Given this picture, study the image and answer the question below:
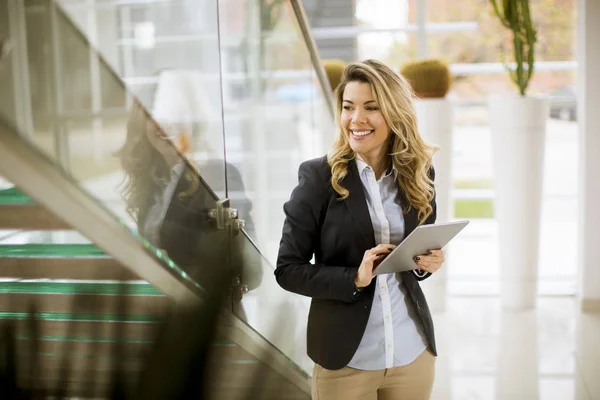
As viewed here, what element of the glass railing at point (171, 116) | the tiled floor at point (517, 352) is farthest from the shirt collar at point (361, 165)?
the tiled floor at point (517, 352)

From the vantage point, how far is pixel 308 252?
6.88 feet

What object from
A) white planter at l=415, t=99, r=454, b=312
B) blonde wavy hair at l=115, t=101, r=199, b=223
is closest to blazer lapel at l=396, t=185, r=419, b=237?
blonde wavy hair at l=115, t=101, r=199, b=223

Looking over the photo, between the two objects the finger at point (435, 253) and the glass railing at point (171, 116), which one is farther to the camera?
the finger at point (435, 253)

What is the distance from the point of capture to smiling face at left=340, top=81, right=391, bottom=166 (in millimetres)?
2102

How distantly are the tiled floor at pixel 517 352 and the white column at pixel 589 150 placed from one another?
276 mm

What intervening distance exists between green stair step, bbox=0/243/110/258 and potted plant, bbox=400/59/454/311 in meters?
3.63

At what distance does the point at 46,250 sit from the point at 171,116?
1.52 ft

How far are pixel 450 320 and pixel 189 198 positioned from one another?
3526 mm

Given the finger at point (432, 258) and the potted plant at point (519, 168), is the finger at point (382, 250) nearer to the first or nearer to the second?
the finger at point (432, 258)

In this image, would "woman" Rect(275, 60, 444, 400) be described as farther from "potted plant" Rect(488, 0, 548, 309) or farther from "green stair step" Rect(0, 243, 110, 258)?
"potted plant" Rect(488, 0, 548, 309)

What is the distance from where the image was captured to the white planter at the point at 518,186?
503cm

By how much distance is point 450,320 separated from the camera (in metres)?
5.07

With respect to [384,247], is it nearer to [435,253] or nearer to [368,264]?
[368,264]

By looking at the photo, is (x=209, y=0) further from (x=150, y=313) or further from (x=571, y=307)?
(x=571, y=307)
